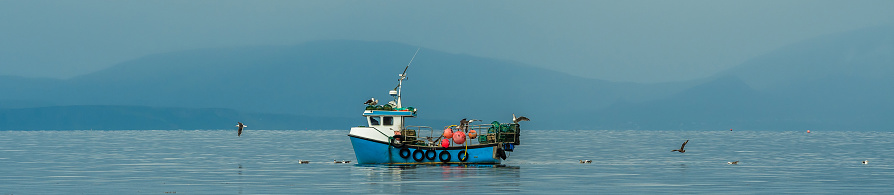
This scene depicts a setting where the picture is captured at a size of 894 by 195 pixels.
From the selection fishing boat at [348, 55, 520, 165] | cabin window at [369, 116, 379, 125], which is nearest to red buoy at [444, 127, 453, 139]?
fishing boat at [348, 55, 520, 165]

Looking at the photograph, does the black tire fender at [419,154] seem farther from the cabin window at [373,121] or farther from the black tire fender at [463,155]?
the cabin window at [373,121]

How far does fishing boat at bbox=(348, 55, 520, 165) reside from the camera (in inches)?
2633

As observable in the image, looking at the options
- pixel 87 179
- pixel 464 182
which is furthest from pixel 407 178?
pixel 87 179

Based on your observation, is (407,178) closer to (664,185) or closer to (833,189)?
(664,185)

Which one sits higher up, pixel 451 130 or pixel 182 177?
pixel 451 130

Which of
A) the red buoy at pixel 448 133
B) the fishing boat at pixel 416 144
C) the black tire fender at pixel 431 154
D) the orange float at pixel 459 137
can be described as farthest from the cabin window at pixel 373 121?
the orange float at pixel 459 137

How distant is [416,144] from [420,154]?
1.39m

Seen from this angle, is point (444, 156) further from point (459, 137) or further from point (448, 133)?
point (459, 137)

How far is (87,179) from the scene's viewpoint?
185 ft

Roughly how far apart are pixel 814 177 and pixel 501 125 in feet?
60.0

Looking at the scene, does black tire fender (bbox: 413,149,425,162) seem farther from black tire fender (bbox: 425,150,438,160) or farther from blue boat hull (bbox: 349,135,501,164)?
black tire fender (bbox: 425,150,438,160)

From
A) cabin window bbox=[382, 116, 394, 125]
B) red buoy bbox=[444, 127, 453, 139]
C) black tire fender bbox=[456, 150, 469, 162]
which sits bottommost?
black tire fender bbox=[456, 150, 469, 162]

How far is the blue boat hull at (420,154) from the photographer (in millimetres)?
66875

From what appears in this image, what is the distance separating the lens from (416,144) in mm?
68562
